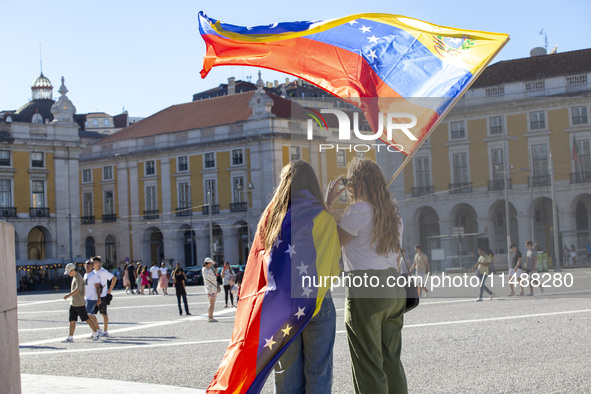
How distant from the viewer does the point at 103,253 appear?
69625 millimetres

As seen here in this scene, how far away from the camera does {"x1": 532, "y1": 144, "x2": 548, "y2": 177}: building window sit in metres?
14.1

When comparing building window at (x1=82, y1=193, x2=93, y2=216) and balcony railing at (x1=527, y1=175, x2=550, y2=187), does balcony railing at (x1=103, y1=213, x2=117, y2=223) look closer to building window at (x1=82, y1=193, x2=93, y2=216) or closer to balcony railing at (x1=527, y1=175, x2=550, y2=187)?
building window at (x1=82, y1=193, x2=93, y2=216)

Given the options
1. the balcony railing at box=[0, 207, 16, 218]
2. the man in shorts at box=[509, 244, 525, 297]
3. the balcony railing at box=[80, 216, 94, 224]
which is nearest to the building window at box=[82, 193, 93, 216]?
the balcony railing at box=[80, 216, 94, 224]

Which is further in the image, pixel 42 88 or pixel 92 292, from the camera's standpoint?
pixel 42 88

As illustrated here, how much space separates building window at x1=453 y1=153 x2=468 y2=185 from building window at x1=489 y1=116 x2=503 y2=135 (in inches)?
41.1

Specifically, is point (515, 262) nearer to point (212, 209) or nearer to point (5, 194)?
point (5, 194)

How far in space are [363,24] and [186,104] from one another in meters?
68.1

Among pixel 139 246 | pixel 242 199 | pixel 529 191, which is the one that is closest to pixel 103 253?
pixel 139 246

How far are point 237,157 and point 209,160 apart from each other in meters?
2.80

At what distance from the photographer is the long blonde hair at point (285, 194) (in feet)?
18.1

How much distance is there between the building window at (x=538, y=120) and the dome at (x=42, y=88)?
83.7 m

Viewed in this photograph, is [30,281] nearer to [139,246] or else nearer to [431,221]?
[139,246]

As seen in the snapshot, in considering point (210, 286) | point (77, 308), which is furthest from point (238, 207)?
point (77, 308)

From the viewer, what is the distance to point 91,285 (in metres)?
16.9
